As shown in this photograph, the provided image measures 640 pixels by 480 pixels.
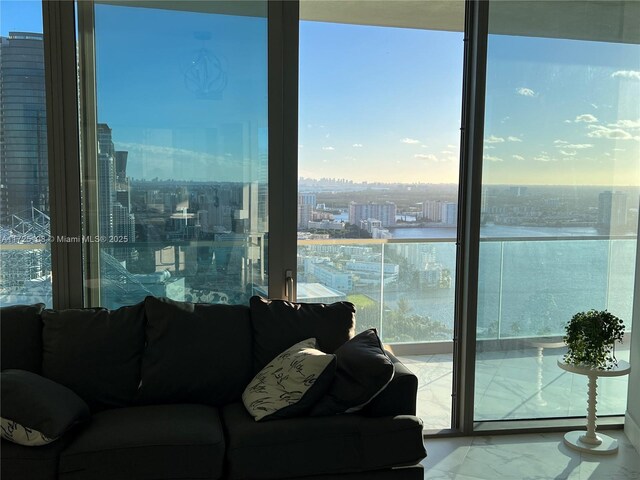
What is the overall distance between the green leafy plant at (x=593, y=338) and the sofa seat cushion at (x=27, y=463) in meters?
2.77

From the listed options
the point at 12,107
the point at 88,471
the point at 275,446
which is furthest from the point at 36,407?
the point at 12,107

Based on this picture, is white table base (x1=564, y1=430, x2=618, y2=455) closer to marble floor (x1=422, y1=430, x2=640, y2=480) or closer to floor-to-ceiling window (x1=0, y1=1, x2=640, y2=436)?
marble floor (x1=422, y1=430, x2=640, y2=480)

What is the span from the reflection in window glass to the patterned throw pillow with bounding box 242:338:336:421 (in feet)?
2.60

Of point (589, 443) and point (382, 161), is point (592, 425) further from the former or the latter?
point (382, 161)

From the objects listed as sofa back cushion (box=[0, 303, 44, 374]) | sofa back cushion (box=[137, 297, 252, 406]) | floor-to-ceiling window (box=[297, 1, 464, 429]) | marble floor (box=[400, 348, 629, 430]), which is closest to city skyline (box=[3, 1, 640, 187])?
floor-to-ceiling window (box=[297, 1, 464, 429])

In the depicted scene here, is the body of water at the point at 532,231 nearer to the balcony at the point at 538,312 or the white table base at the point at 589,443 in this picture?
the balcony at the point at 538,312

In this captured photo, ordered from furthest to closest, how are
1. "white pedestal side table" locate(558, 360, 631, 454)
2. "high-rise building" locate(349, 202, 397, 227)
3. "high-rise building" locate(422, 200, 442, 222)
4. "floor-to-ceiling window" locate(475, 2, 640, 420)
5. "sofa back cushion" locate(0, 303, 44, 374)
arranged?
"high-rise building" locate(422, 200, 442, 222) → "high-rise building" locate(349, 202, 397, 227) → "floor-to-ceiling window" locate(475, 2, 640, 420) → "white pedestal side table" locate(558, 360, 631, 454) → "sofa back cushion" locate(0, 303, 44, 374)

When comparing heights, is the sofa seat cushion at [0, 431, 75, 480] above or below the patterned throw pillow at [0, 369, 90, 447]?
below

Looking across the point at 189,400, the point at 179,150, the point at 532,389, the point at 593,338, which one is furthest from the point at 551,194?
the point at 189,400

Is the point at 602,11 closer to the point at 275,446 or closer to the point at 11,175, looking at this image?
the point at 275,446

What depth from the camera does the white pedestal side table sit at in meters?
3.32

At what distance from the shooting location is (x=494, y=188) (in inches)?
140

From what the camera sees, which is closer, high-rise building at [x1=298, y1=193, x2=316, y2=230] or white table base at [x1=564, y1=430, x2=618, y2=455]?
white table base at [x1=564, y1=430, x2=618, y2=455]

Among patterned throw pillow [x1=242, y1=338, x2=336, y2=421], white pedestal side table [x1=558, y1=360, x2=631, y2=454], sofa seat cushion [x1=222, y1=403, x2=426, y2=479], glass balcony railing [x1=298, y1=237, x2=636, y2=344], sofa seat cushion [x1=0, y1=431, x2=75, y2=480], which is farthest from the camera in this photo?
glass balcony railing [x1=298, y1=237, x2=636, y2=344]
